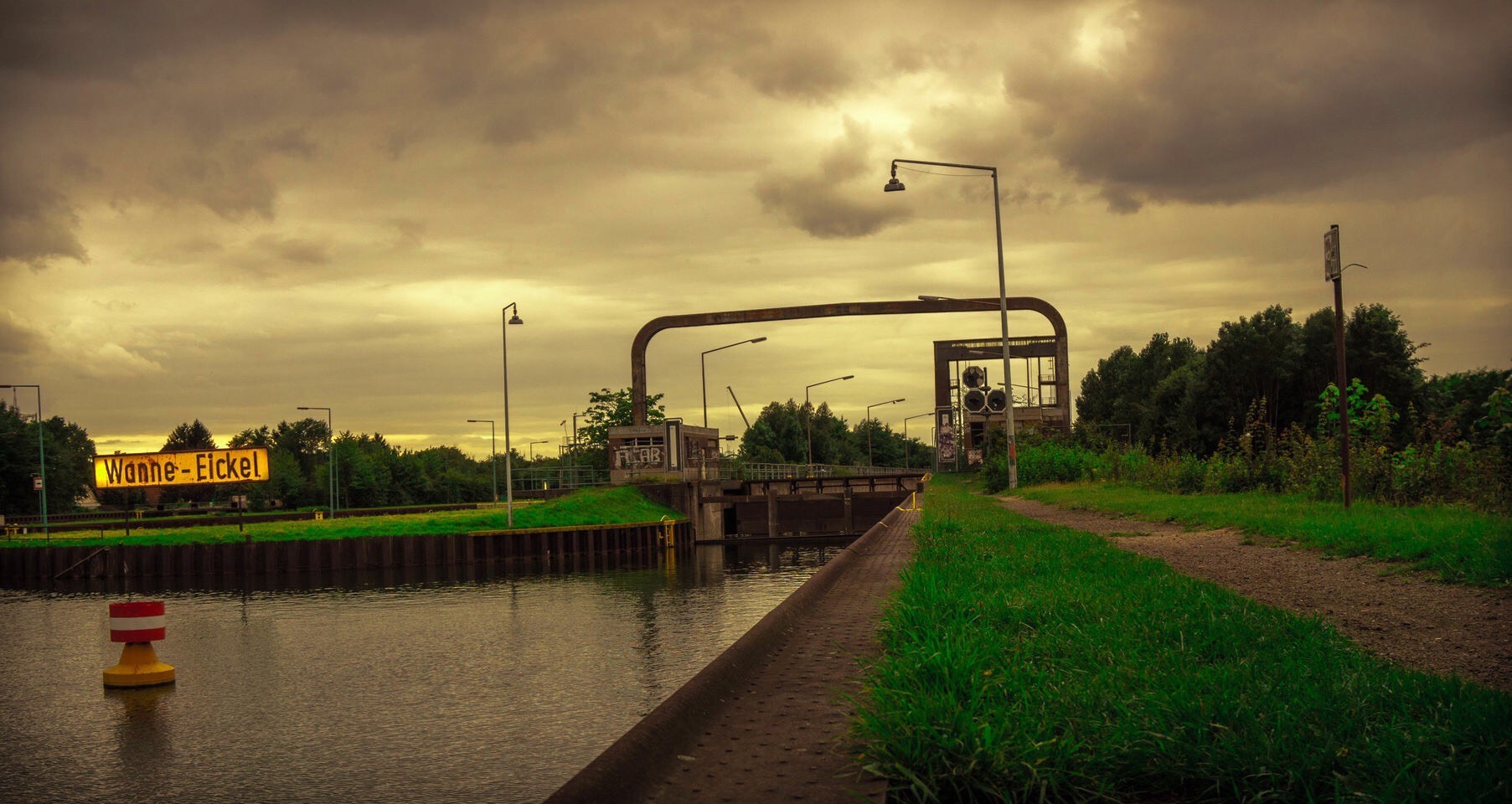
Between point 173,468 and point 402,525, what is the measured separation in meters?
16.9

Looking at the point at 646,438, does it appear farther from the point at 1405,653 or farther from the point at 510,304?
the point at 1405,653

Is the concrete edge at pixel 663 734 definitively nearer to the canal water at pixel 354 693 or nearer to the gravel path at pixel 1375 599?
the canal water at pixel 354 693

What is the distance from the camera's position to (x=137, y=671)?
18438 millimetres

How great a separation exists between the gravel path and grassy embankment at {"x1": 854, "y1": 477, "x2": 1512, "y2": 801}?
550 millimetres

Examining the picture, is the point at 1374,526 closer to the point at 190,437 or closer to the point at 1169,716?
the point at 1169,716

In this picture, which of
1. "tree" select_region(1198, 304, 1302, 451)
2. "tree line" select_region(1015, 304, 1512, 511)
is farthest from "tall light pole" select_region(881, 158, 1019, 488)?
"tree" select_region(1198, 304, 1302, 451)

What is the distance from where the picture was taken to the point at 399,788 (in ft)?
A: 37.4

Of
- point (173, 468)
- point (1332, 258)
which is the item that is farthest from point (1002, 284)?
point (173, 468)

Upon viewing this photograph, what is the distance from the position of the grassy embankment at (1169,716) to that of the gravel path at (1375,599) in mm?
550

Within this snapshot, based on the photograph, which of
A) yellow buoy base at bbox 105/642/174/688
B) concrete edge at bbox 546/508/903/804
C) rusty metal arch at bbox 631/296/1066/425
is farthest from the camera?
rusty metal arch at bbox 631/296/1066/425

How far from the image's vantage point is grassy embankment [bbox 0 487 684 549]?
49.2 meters

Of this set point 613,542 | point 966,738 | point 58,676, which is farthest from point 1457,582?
point 613,542

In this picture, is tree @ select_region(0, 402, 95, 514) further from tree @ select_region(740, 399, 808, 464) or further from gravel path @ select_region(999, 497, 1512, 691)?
gravel path @ select_region(999, 497, 1512, 691)

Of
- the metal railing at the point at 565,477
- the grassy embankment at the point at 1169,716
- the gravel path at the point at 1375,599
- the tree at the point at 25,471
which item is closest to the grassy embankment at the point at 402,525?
the metal railing at the point at 565,477
